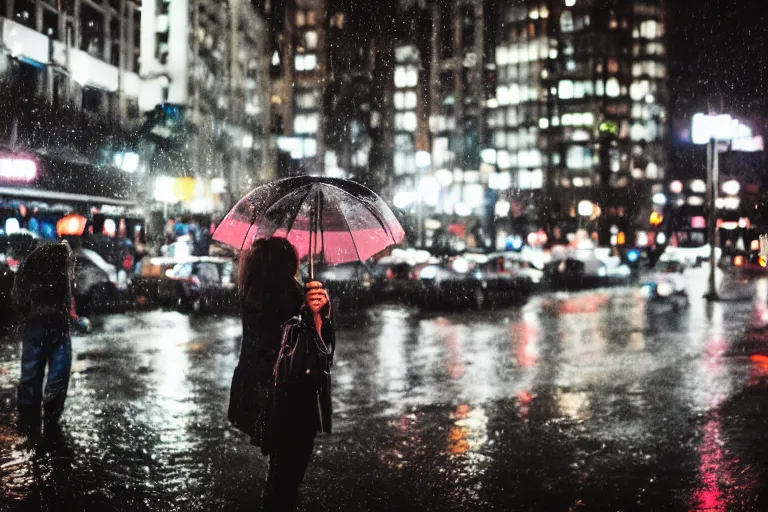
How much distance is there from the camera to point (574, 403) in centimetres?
912

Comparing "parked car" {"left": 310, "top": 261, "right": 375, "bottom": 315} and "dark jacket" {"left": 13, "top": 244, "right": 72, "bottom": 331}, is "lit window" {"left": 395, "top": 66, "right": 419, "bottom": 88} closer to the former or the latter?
"parked car" {"left": 310, "top": 261, "right": 375, "bottom": 315}

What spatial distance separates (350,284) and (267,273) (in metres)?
18.5

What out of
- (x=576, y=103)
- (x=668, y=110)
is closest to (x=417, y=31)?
(x=576, y=103)

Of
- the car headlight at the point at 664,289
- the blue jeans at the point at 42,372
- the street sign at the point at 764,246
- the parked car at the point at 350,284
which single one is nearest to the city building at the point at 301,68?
the parked car at the point at 350,284

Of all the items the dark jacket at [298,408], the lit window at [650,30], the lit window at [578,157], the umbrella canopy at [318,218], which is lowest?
the dark jacket at [298,408]

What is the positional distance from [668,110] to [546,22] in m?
24.2

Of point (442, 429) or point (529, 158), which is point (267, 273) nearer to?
point (442, 429)

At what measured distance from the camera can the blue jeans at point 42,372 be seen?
299 inches

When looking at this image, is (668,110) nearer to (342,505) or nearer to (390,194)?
(390,194)

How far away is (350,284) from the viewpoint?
909 inches

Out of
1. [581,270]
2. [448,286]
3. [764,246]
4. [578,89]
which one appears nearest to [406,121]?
[578,89]

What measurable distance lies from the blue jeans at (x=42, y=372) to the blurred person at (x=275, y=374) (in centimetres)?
372

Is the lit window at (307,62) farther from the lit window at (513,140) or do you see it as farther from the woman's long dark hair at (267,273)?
the woman's long dark hair at (267,273)

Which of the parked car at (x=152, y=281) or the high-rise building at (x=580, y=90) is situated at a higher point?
the high-rise building at (x=580, y=90)
